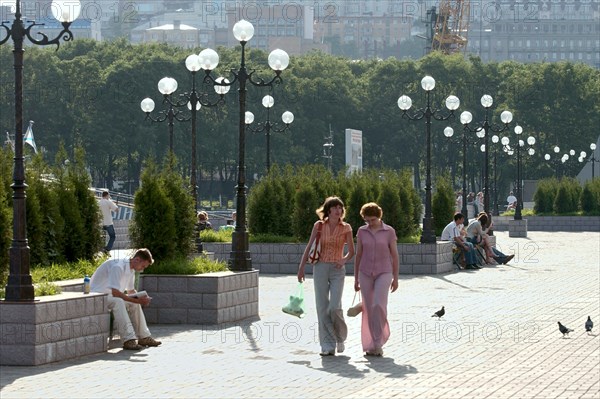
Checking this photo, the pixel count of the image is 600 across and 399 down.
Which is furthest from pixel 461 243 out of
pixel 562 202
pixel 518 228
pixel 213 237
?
pixel 562 202

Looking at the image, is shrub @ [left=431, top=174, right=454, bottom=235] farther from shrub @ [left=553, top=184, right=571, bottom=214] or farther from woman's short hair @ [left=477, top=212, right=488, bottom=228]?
shrub @ [left=553, top=184, right=571, bottom=214]

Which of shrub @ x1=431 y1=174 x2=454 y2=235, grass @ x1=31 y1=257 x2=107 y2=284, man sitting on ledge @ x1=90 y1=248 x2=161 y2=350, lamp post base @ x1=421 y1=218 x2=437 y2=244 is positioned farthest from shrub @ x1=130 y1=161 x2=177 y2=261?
shrub @ x1=431 y1=174 x2=454 y2=235

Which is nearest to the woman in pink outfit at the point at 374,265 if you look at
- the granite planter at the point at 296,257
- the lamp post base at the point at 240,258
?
the lamp post base at the point at 240,258

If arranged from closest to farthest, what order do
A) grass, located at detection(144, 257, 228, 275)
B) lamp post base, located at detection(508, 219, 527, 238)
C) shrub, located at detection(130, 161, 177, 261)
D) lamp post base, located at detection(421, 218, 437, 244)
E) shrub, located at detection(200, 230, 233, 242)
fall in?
grass, located at detection(144, 257, 228, 275)
shrub, located at detection(130, 161, 177, 261)
lamp post base, located at detection(421, 218, 437, 244)
shrub, located at detection(200, 230, 233, 242)
lamp post base, located at detection(508, 219, 527, 238)

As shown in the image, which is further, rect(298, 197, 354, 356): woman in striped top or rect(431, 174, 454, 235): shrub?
rect(431, 174, 454, 235): shrub

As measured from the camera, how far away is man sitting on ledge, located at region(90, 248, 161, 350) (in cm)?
1477

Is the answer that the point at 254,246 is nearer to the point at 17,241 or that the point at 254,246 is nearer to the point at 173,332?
the point at 173,332

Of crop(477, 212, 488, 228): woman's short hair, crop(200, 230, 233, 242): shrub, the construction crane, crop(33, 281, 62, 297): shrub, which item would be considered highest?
the construction crane

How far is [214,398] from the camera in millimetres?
11523

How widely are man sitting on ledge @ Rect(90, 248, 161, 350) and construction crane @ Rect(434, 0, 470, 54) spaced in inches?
4221

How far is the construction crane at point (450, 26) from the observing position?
12325 cm

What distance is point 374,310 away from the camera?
47.9ft

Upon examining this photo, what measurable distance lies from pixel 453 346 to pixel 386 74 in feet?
282

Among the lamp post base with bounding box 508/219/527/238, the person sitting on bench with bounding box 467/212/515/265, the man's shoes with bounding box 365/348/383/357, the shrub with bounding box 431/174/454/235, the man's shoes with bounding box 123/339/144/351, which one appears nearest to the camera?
the man's shoes with bounding box 365/348/383/357
